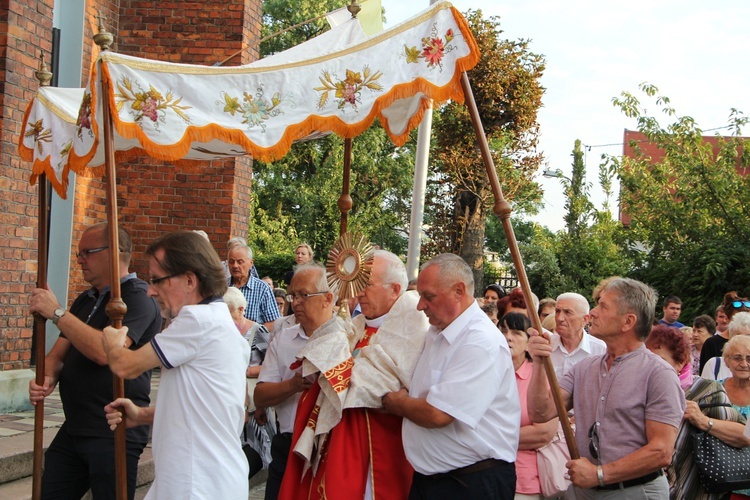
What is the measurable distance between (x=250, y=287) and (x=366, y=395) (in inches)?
138

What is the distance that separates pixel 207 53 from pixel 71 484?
719cm

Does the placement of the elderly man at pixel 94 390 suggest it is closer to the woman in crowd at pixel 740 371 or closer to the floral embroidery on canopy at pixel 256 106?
the floral embroidery on canopy at pixel 256 106

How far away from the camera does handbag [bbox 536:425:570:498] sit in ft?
15.9

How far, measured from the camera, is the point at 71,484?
14.6ft

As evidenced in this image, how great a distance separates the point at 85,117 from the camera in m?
4.59

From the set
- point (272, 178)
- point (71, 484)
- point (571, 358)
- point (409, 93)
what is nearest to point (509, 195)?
point (571, 358)

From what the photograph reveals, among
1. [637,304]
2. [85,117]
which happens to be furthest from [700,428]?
[85,117]

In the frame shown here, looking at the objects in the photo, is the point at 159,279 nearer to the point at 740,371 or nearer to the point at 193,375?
the point at 193,375

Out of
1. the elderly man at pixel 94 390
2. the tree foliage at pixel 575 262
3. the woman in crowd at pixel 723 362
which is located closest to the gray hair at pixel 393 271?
the elderly man at pixel 94 390

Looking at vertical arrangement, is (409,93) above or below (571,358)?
above

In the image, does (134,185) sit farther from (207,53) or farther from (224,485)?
(224,485)

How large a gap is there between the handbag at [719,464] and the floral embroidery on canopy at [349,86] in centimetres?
275

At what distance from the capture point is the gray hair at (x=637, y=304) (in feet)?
13.6

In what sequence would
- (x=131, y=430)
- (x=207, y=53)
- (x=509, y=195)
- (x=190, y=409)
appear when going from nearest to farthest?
(x=190, y=409), (x=131, y=430), (x=207, y=53), (x=509, y=195)
